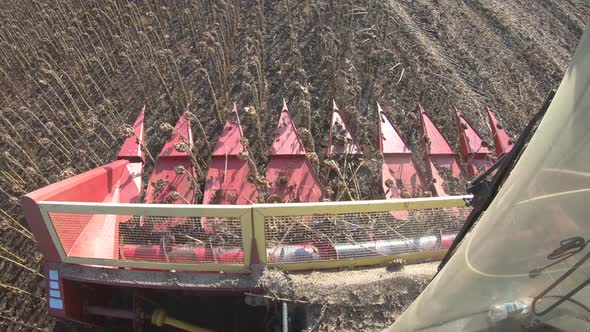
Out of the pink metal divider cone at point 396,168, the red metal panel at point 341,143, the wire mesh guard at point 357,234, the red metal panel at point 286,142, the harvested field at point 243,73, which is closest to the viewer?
the wire mesh guard at point 357,234

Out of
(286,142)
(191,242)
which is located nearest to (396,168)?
(286,142)

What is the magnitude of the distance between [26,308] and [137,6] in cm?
548

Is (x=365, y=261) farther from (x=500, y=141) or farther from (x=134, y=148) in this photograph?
(x=134, y=148)

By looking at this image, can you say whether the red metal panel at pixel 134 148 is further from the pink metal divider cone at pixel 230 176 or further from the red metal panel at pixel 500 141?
the red metal panel at pixel 500 141

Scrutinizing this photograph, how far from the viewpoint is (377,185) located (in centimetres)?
516

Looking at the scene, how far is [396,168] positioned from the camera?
5.02m

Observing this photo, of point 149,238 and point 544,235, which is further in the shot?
point 149,238

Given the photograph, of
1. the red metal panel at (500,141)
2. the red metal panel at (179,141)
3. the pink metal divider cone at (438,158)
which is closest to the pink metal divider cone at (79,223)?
the red metal panel at (179,141)

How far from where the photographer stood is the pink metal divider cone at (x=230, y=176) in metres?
4.43

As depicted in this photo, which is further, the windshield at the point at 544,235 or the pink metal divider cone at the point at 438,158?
the pink metal divider cone at the point at 438,158

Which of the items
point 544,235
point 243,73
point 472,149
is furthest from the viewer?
point 243,73

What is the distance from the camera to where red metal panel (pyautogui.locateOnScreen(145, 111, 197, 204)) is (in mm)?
4473

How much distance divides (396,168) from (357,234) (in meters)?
1.76

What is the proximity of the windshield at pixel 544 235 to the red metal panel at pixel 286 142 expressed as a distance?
3543 mm
